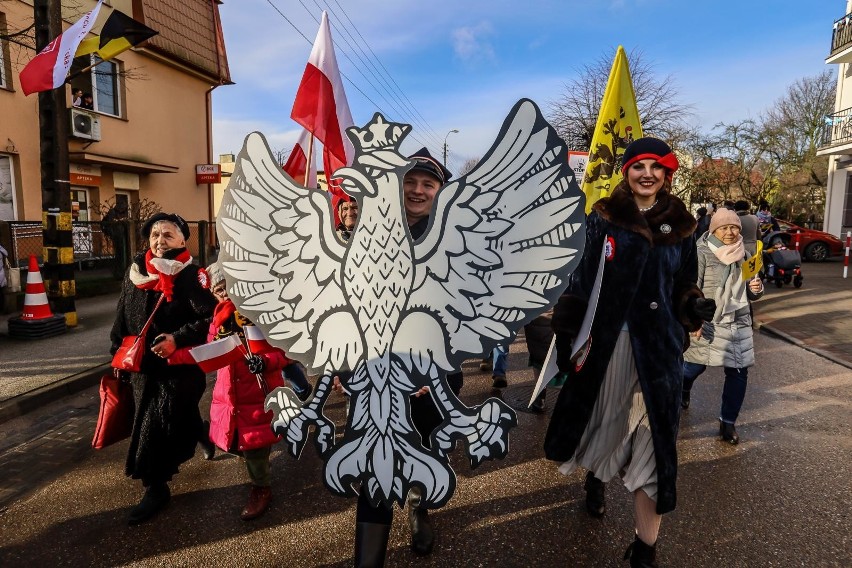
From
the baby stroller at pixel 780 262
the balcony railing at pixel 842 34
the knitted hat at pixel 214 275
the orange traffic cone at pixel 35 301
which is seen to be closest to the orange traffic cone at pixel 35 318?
the orange traffic cone at pixel 35 301

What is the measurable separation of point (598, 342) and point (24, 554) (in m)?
2.83

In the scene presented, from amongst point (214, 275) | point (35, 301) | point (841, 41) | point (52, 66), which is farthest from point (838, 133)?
point (35, 301)

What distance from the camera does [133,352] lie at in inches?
106

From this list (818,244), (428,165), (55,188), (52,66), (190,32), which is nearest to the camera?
(428,165)

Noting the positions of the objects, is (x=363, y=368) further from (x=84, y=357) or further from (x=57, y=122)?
(x=57, y=122)

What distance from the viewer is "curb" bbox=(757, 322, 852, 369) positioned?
5.75m

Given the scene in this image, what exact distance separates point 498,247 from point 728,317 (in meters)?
2.91

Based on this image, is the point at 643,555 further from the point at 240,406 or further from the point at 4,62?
the point at 4,62

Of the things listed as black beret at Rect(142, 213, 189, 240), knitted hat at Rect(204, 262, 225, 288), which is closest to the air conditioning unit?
black beret at Rect(142, 213, 189, 240)

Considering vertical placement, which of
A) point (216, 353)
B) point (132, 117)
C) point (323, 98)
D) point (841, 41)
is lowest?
point (216, 353)

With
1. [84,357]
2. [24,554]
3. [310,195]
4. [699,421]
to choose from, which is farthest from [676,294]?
[84,357]

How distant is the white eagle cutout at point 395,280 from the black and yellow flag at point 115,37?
206 inches

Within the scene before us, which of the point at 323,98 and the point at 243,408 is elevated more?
the point at 323,98

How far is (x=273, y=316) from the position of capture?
1870 mm
